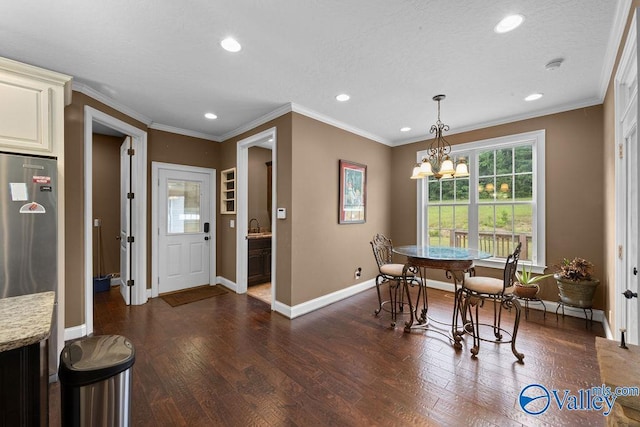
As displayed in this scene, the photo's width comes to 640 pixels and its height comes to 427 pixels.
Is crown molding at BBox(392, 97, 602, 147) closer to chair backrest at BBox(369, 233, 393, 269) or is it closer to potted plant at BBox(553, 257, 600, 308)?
potted plant at BBox(553, 257, 600, 308)

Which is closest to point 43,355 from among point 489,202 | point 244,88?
point 244,88

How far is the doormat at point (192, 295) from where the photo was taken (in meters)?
3.99

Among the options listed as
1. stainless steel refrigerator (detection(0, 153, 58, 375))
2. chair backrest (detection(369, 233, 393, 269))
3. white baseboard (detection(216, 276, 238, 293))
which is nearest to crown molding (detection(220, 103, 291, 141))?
chair backrest (detection(369, 233, 393, 269))

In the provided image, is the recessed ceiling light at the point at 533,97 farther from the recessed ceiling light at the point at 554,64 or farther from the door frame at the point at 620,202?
the door frame at the point at 620,202

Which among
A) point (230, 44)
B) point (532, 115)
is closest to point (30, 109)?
point (230, 44)

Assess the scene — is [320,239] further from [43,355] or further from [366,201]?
[43,355]

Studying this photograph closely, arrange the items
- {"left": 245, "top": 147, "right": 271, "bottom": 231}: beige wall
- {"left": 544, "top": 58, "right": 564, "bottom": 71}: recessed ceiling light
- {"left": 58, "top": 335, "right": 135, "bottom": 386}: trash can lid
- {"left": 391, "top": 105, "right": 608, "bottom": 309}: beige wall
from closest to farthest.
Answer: {"left": 58, "top": 335, "right": 135, "bottom": 386}: trash can lid
{"left": 544, "top": 58, "right": 564, "bottom": 71}: recessed ceiling light
{"left": 391, "top": 105, "right": 608, "bottom": 309}: beige wall
{"left": 245, "top": 147, "right": 271, "bottom": 231}: beige wall

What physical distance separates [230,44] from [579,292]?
4421 millimetres

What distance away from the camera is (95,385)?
1318 millimetres

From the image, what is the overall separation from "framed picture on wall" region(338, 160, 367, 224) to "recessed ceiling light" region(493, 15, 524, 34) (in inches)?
96.3

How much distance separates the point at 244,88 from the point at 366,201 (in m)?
2.66

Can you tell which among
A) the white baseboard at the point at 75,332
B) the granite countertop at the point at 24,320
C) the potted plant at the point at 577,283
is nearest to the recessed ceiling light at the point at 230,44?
the granite countertop at the point at 24,320

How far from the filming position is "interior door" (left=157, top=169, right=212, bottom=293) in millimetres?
4266

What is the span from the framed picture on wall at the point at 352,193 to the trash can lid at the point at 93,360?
10.2 ft
